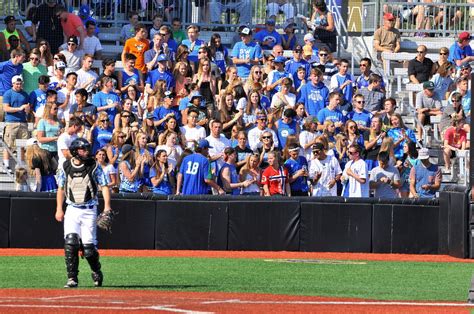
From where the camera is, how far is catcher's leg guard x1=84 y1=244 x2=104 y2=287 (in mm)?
13234

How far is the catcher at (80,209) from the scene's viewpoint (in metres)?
13.3

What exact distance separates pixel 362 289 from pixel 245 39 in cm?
1024

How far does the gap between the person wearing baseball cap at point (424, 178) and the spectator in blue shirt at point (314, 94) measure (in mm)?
2079

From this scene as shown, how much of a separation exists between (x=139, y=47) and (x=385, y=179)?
5338 millimetres

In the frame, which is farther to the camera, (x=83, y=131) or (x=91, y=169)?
(x=83, y=131)

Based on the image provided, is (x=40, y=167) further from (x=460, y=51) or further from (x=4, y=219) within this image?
(x=460, y=51)

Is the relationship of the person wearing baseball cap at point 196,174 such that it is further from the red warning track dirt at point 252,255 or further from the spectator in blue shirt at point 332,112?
the spectator in blue shirt at point 332,112

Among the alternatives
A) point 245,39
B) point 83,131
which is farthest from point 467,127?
point 83,131

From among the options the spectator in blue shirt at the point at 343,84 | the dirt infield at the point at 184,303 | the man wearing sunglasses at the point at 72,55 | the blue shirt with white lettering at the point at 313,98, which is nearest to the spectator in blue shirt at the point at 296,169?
the blue shirt with white lettering at the point at 313,98

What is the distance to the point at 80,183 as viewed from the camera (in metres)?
13.4

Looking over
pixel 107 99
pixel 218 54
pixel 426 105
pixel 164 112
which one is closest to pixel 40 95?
pixel 107 99

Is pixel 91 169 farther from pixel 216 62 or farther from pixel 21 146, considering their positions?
pixel 216 62

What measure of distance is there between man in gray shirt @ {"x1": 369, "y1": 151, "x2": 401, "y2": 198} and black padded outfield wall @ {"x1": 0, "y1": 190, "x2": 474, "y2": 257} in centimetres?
98

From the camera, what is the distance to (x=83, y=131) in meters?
19.4
